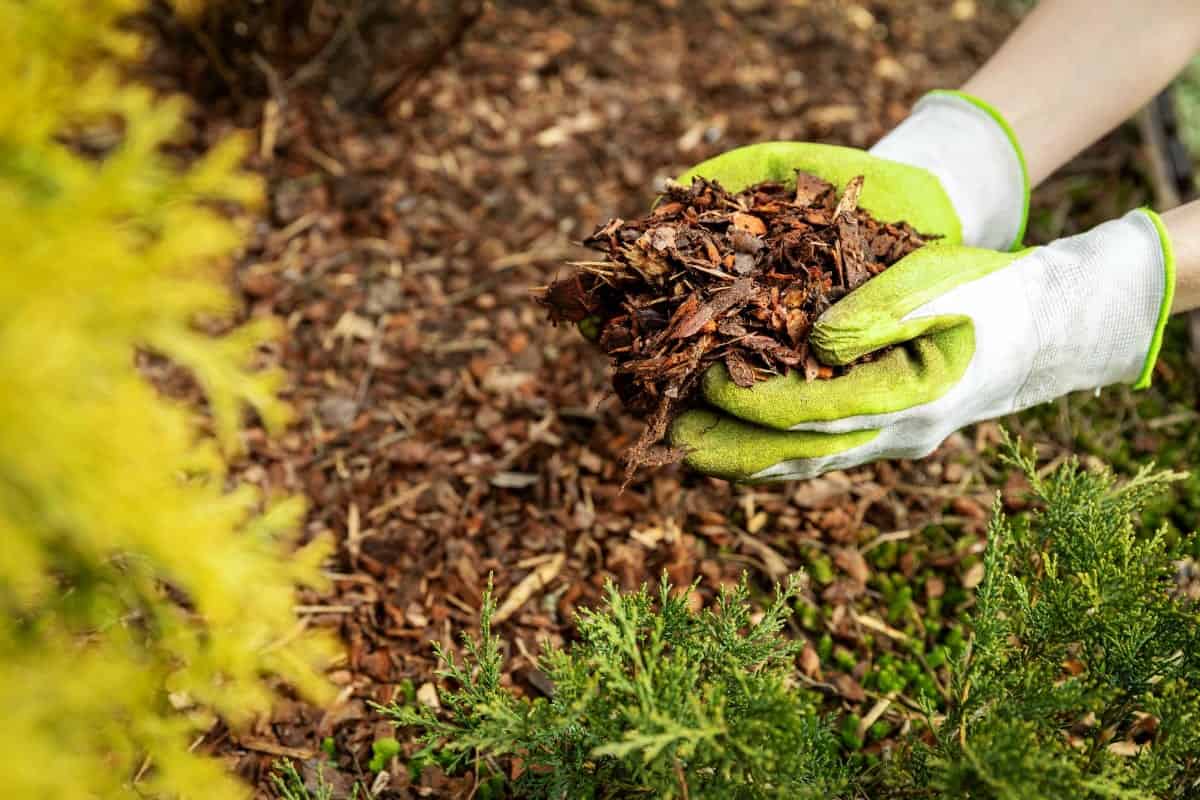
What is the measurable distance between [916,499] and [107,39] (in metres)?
2.93

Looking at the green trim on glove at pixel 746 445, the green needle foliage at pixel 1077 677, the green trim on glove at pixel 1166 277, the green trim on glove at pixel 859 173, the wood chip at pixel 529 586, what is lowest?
the wood chip at pixel 529 586

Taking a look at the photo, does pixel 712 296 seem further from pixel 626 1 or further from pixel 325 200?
pixel 626 1

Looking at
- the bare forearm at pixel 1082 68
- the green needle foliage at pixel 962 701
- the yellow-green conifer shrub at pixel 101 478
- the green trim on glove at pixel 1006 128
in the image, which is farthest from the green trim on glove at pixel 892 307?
the yellow-green conifer shrub at pixel 101 478

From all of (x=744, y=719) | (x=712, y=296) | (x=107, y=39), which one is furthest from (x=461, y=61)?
(x=744, y=719)

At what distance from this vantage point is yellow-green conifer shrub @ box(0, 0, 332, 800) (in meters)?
1.28

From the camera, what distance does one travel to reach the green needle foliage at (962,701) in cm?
152

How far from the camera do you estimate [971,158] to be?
2598 millimetres

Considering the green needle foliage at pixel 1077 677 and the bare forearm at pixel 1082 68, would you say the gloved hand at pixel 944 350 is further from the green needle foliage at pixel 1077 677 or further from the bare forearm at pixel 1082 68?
the bare forearm at pixel 1082 68

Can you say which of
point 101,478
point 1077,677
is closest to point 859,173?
point 1077,677

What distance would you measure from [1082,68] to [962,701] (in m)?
1.98

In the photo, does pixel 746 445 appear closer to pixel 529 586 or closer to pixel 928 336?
pixel 928 336

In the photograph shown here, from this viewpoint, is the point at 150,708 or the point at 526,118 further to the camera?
the point at 526,118

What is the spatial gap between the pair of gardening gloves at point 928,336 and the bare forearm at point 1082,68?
1.34 feet

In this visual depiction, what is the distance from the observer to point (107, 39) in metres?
2.55
